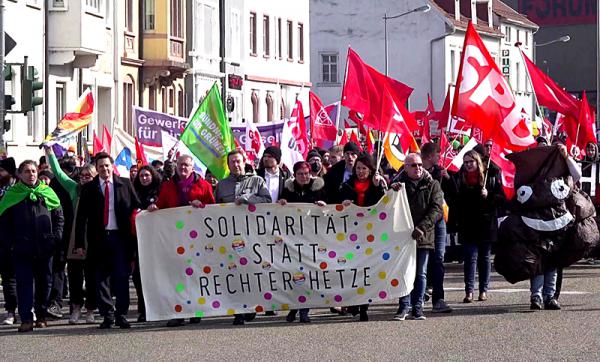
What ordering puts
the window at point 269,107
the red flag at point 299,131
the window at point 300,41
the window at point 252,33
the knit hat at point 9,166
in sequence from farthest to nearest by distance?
the window at point 300,41 → the window at point 269,107 → the window at point 252,33 → the red flag at point 299,131 → the knit hat at point 9,166

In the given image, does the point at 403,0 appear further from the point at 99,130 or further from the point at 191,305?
the point at 191,305

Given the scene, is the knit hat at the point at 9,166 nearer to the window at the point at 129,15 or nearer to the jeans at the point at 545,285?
the jeans at the point at 545,285

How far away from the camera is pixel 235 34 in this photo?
58.1m

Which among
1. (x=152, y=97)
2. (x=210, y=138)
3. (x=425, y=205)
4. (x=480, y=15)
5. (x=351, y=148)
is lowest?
(x=425, y=205)

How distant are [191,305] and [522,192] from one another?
3663 millimetres

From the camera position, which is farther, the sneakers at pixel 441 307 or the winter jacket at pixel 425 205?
the sneakers at pixel 441 307

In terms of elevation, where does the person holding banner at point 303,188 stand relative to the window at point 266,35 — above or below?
below

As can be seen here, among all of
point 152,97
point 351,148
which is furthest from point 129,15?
point 351,148

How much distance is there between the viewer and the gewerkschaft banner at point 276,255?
54.7 ft

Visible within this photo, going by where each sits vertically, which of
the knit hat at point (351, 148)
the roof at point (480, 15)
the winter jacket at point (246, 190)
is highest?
the roof at point (480, 15)

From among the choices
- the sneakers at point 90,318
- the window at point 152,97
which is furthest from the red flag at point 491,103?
the window at point 152,97

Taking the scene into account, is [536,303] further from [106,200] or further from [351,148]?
[106,200]

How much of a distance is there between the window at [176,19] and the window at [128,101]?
137 inches

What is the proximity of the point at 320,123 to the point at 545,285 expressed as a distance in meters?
15.5
